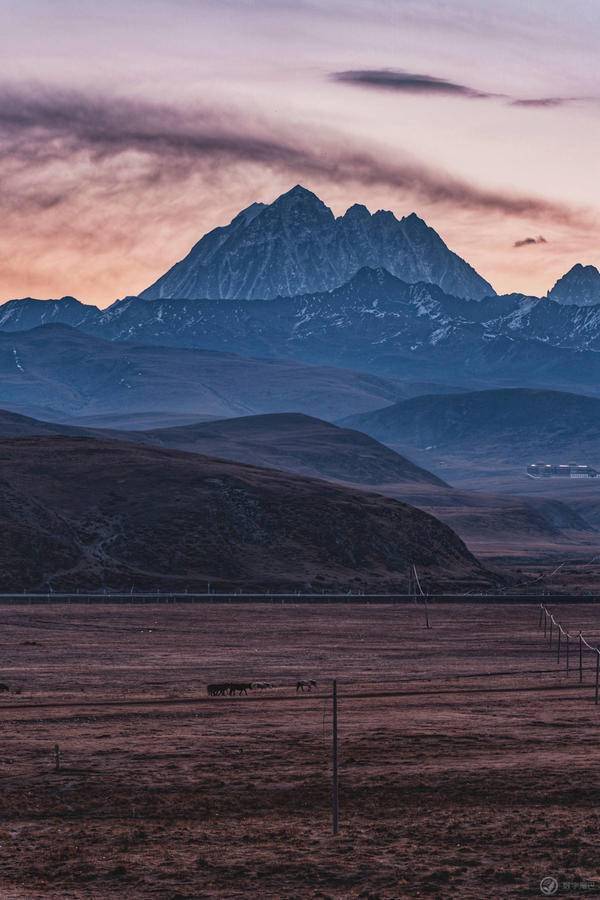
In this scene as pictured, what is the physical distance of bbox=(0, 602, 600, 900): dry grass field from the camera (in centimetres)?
3575

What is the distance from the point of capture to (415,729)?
57.2m

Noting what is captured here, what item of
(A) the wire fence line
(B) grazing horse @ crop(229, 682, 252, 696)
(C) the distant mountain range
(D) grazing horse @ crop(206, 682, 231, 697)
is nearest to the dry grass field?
(B) grazing horse @ crop(229, 682, 252, 696)

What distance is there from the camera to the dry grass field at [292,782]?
3575 centimetres

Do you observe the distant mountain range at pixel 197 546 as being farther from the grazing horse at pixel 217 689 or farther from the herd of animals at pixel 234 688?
the grazing horse at pixel 217 689

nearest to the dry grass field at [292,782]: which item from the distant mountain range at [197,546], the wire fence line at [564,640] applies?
the wire fence line at [564,640]

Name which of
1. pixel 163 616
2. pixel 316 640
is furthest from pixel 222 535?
pixel 316 640

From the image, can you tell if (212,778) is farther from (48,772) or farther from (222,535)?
(222,535)

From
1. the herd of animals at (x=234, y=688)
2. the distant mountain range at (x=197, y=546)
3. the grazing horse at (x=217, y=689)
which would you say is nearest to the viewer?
the grazing horse at (x=217, y=689)

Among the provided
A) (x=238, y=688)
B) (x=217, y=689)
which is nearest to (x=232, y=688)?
(x=238, y=688)

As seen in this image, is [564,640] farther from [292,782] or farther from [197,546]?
[197,546]

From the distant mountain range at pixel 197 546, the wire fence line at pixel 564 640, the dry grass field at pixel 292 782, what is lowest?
the dry grass field at pixel 292 782

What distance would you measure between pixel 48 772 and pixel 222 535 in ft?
454

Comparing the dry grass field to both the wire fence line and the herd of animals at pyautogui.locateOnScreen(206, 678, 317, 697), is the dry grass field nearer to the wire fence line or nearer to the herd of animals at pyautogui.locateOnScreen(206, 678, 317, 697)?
the herd of animals at pyautogui.locateOnScreen(206, 678, 317, 697)

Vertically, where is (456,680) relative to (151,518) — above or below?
below
